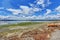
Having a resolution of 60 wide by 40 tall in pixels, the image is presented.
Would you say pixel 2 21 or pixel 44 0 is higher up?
pixel 44 0

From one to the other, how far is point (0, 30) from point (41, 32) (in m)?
0.61

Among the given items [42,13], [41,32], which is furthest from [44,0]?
[41,32]

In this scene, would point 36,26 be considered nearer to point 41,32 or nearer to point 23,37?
point 41,32

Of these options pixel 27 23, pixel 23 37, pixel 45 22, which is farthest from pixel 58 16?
pixel 23 37

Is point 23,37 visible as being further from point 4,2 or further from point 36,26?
point 4,2

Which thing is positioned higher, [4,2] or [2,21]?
[4,2]

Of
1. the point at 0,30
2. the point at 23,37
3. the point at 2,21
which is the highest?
the point at 2,21

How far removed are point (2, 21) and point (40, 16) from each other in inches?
23.0

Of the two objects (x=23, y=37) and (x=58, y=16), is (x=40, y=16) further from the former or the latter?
(x=23, y=37)

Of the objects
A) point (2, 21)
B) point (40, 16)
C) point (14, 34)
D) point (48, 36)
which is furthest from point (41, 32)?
point (2, 21)

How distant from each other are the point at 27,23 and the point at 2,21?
0.38 metres

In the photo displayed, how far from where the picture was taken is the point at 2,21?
1.92 m

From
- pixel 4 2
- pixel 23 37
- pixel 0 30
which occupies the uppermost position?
pixel 4 2

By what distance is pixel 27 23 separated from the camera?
1910mm
